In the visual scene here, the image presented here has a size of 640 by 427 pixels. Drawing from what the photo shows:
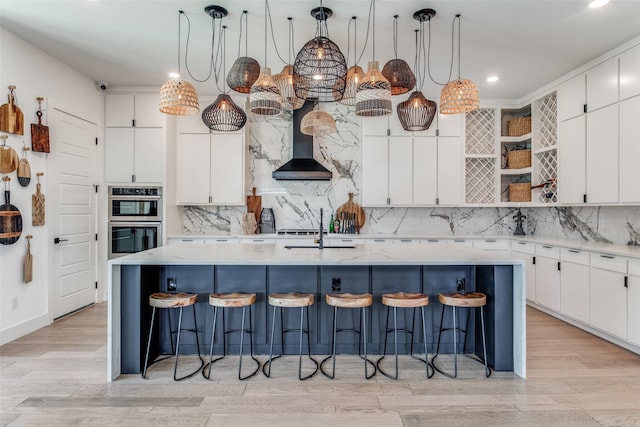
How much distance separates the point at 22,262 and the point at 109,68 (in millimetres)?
2344

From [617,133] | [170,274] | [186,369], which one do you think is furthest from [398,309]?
[617,133]

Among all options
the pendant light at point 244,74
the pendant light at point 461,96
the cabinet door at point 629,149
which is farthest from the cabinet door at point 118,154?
the cabinet door at point 629,149

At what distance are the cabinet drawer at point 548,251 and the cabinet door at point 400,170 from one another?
1.68m

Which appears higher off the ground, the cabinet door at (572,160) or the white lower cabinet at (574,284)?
the cabinet door at (572,160)

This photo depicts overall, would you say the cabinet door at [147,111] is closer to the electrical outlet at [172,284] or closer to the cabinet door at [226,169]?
the cabinet door at [226,169]

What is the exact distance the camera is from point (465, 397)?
2393 millimetres

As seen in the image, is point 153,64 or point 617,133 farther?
point 153,64

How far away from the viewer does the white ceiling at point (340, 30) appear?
9.60 feet

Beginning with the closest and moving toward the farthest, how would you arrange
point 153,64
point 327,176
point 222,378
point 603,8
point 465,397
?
1. point 465,397
2. point 222,378
3. point 603,8
4. point 153,64
5. point 327,176

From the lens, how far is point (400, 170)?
513 cm

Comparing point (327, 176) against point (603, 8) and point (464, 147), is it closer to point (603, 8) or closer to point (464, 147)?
point (464, 147)

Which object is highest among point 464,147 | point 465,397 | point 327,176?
point 464,147

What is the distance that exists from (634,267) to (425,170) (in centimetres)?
260

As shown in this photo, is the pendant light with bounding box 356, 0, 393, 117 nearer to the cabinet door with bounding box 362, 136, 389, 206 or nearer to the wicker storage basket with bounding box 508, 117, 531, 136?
the cabinet door with bounding box 362, 136, 389, 206
